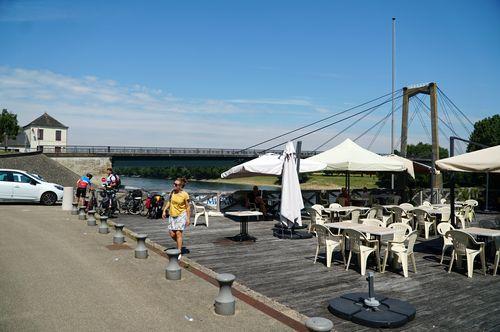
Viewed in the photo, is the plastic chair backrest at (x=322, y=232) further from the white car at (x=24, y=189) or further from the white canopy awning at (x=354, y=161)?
the white car at (x=24, y=189)

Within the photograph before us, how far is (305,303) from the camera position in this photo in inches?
226

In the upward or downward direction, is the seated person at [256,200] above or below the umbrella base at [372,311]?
above

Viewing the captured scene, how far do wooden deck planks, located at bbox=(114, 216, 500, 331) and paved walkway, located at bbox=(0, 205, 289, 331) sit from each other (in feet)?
2.72

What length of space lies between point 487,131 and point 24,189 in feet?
184

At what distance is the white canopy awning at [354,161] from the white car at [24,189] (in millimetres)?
12403

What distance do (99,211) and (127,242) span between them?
19.0 ft

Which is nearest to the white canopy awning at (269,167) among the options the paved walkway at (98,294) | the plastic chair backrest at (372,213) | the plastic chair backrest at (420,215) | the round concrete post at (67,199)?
the plastic chair backrest at (372,213)

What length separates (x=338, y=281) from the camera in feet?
22.5

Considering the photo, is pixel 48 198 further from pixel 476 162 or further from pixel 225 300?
pixel 476 162

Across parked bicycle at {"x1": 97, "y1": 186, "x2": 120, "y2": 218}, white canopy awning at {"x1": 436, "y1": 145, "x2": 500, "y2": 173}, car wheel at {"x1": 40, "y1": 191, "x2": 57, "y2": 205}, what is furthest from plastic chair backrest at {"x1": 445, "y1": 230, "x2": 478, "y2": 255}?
car wheel at {"x1": 40, "y1": 191, "x2": 57, "y2": 205}

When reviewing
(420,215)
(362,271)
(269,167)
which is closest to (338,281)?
(362,271)

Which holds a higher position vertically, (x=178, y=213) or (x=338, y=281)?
(x=178, y=213)

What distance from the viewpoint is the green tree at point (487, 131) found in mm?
53250

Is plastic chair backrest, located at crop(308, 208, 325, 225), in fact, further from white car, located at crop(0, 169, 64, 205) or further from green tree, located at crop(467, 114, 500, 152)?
green tree, located at crop(467, 114, 500, 152)
